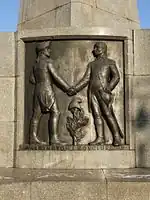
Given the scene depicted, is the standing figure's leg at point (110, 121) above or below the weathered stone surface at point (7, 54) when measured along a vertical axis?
below

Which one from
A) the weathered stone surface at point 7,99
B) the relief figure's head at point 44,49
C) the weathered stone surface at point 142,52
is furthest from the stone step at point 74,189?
the relief figure's head at point 44,49

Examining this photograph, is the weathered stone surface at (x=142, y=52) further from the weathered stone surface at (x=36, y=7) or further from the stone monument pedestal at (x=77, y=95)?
the weathered stone surface at (x=36, y=7)

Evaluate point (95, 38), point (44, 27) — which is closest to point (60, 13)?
point (44, 27)

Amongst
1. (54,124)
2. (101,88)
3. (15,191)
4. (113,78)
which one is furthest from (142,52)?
(15,191)

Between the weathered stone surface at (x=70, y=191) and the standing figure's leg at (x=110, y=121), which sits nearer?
the weathered stone surface at (x=70, y=191)

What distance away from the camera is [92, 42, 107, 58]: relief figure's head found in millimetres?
8211

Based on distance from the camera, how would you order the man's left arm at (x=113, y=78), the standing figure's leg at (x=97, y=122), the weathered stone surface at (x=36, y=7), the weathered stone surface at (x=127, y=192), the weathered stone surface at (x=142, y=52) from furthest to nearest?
the weathered stone surface at (x=36, y=7), the weathered stone surface at (x=142, y=52), the man's left arm at (x=113, y=78), the standing figure's leg at (x=97, y=122), the weathered stone surface at (x=127, y=192)

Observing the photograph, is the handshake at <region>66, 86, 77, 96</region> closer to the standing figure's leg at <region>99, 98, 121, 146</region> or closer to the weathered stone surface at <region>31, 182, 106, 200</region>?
the standing figure's leg at <region>99, 98, 121, 146</region>

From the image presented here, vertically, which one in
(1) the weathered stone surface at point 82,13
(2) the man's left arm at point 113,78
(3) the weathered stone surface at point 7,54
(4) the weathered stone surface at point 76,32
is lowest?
(2) the man's left arm at point 113,78

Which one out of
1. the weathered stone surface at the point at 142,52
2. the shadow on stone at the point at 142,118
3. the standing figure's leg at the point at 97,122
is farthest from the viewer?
the weathered stone surface at the point at 142,52

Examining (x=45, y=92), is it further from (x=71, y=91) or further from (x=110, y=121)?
(x=110, y=121)

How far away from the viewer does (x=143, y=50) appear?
8516 millimetres

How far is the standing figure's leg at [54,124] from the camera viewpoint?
318 inches

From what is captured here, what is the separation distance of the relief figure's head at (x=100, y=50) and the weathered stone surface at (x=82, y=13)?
677 millimetres
